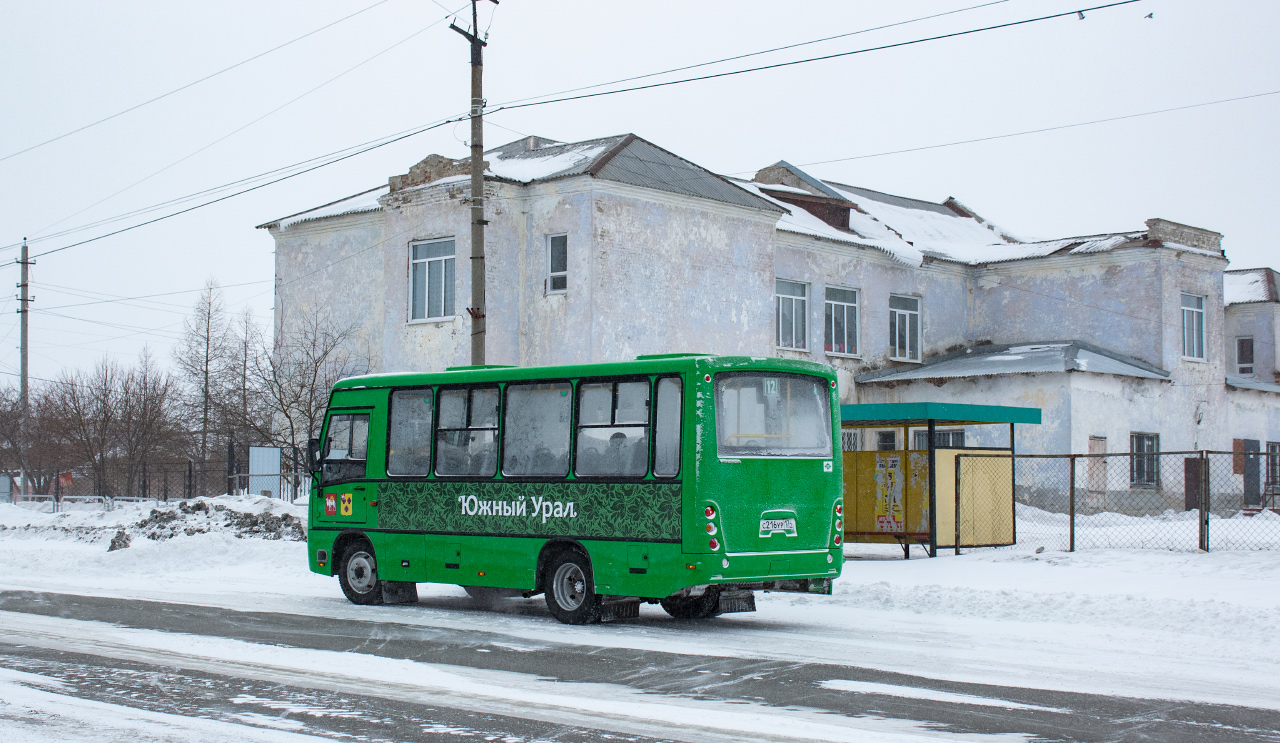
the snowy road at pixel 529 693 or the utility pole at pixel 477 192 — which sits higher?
the utility pole at pixel 477 192

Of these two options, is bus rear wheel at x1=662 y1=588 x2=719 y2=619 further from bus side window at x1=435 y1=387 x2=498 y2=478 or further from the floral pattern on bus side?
bus side window at x1=435 y1=387 x2=498 y2=478

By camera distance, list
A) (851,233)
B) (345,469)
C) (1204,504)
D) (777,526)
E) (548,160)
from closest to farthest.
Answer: (777,526) → (345,469) → (1204,504) → (548,160) → (851,233)

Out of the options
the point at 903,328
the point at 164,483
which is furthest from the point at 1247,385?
the point at 164,483

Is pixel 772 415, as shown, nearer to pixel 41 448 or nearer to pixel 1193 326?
pixel 1193 326

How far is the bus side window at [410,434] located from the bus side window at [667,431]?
3.56m

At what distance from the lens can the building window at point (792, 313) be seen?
116ft

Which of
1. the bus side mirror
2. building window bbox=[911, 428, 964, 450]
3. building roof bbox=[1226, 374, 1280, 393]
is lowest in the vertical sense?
the bus side mirror

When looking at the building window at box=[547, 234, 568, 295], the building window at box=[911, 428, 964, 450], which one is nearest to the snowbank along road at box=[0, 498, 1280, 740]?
the building window at box=[547, 234, 568, 295]

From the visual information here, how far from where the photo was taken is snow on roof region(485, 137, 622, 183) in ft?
99.4

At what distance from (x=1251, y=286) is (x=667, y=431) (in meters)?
52.8

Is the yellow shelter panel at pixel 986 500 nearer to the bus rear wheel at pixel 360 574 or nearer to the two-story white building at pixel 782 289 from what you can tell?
the bus rear wheel at pixel 360 574

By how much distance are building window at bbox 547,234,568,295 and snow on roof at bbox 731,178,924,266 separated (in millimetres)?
7586

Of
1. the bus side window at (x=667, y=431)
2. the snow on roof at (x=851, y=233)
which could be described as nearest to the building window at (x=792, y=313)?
the snow on roof at (x=851, y=233)

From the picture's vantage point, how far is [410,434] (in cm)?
1567
